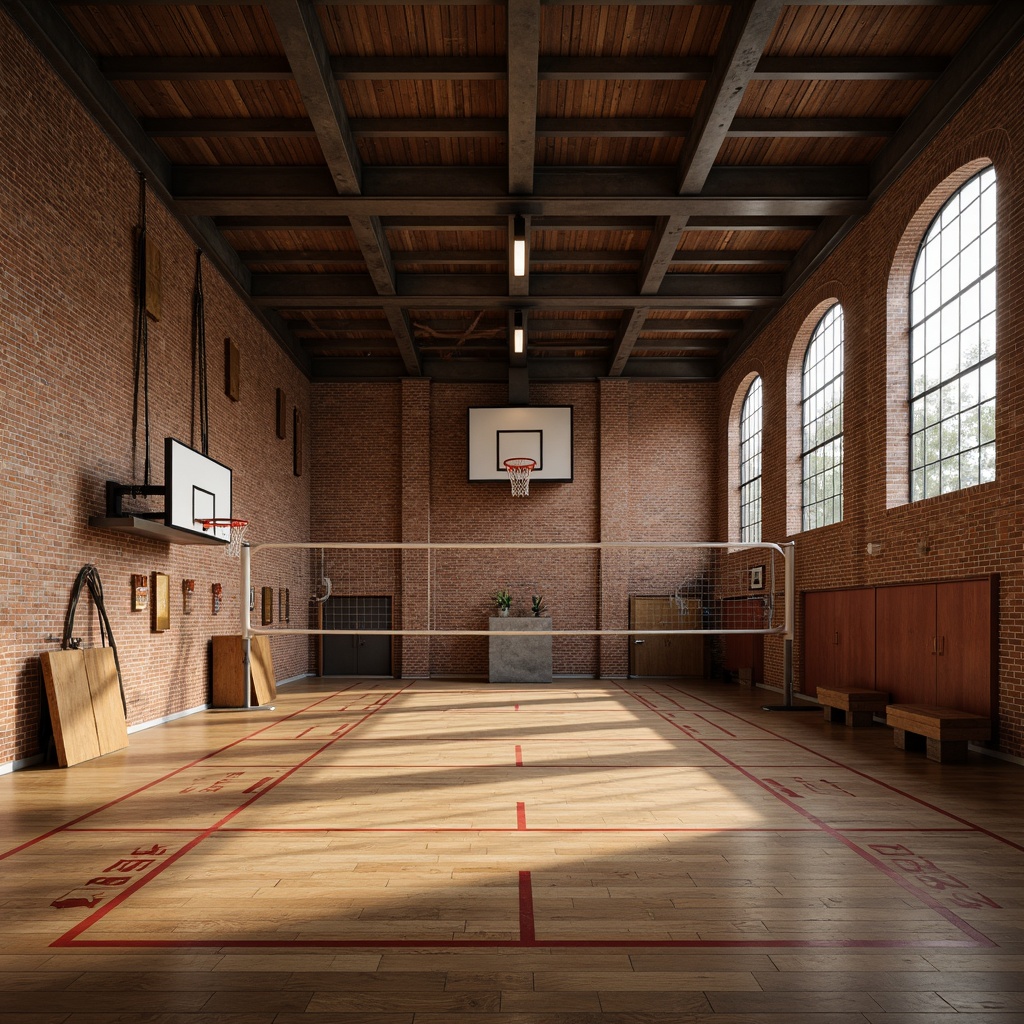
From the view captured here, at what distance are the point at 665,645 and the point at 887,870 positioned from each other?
490 inches

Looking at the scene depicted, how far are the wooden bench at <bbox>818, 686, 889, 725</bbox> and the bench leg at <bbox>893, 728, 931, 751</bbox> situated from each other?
1344 millimetres

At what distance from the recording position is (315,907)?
3750 mm

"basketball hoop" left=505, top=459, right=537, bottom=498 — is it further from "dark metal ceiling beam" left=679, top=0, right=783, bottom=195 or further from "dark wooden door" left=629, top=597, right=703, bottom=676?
"dark metal ceiling beam" left=679, top=0, right=783, bottom=195

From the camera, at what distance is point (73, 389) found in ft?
24.9

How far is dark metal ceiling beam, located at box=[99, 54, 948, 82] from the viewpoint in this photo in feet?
25.3

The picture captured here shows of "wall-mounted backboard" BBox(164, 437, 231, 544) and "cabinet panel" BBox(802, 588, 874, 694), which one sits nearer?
"wall-mounted backboard" BBox(164, 437, 231, 544)

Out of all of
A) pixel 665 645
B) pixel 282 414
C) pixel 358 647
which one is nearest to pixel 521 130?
pixel 282 414

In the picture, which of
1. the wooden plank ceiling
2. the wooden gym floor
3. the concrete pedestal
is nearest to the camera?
the wooden gym floor

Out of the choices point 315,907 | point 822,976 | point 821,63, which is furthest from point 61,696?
point 821,63

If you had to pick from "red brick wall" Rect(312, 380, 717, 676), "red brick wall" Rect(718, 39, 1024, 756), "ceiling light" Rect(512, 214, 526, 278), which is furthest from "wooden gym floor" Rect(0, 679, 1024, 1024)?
"red brick wall" Rect(312, 380, 717, 676)

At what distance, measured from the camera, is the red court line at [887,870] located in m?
3.52

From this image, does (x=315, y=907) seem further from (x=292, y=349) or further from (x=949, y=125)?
(x=292, y=349)

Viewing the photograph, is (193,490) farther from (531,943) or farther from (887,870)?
(887,870)

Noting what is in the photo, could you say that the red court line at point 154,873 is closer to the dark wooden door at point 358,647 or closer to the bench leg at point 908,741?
the bench leg at point 908,741
